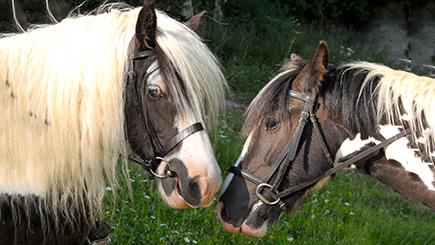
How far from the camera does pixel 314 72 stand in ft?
8.70

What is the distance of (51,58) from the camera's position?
88.0 inches

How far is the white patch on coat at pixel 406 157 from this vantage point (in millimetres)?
2486

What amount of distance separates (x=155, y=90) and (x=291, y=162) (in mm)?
905

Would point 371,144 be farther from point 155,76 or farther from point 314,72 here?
point 155,76

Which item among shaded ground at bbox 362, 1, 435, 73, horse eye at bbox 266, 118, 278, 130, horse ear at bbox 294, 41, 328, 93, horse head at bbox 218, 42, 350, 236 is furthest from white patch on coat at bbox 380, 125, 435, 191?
shaded ground at bbox 362, 1, 435, 73

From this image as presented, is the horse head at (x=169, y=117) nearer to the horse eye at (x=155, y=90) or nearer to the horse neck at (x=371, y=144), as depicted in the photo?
the horse eye at (x=155, y=90)

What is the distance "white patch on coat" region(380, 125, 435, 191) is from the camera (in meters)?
2.49

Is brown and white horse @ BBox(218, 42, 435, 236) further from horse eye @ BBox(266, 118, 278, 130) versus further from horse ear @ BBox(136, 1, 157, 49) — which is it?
horse ear @ BBox(136, 1, 157, 49)

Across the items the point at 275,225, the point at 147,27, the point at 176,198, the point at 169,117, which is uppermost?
the point at 147,27

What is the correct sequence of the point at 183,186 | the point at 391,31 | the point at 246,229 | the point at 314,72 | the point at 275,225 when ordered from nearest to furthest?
the point at 183,186, the point at 314,72, the point at 246,229, the point at 275,225, the point at 391,31

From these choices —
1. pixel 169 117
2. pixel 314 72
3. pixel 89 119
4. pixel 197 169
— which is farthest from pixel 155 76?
pixel 314 72

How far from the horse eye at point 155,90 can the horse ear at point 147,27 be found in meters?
0.19

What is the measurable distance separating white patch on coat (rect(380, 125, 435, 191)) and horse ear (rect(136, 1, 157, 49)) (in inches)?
50.4

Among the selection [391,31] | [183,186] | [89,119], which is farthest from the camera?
[391,31]
